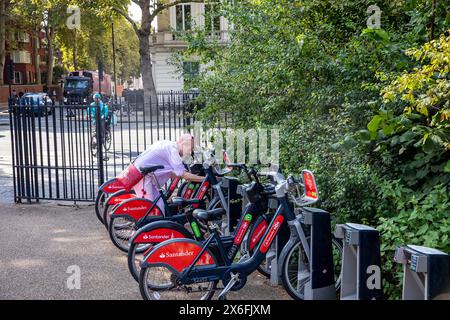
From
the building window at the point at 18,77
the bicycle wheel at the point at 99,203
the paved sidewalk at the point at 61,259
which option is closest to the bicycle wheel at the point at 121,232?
the paved sidewalk at the point at 61,259

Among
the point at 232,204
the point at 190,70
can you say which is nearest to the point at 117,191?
the point at 232,204

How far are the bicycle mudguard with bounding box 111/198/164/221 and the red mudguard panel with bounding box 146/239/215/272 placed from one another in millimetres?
1886

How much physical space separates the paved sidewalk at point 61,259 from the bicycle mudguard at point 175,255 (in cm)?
73

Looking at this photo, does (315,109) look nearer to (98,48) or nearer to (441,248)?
(441,248)

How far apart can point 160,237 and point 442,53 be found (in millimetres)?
2903

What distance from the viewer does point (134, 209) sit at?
651cm

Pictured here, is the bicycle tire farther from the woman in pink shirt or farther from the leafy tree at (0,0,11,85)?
the leafy tree at (0,0,11,85)

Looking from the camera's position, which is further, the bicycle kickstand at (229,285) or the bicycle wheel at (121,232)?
the bicycle wheel at (121,232)

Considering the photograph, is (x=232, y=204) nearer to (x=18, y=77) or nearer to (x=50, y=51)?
(x=50, y=51)

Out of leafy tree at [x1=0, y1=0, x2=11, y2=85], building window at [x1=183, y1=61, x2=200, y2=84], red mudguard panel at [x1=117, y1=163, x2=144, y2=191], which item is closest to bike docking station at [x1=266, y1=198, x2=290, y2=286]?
red mudguard panel at [x1=117, y1=163, x2=144, y2=191]

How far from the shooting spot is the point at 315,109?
6.33 m

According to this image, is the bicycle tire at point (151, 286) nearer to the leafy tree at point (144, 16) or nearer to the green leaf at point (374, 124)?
the green leaf at point (374, 124)

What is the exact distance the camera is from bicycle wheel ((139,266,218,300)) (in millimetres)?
4770

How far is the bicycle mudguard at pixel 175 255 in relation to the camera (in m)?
4.65
